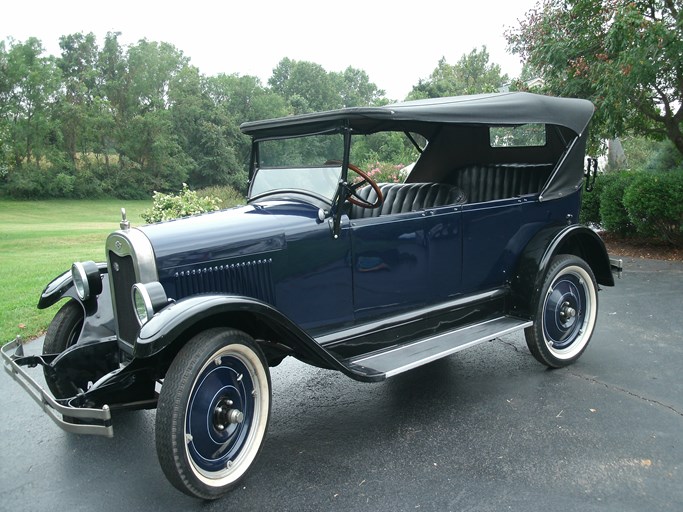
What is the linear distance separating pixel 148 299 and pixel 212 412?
643 mm

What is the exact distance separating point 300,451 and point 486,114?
2.51 metres

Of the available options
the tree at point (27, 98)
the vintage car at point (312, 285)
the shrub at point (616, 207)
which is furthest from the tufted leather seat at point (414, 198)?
the tree at point (27, 98)

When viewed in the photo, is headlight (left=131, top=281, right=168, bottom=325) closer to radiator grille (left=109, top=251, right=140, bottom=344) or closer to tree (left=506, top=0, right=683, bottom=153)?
radiator grille (left=109, top=251, right=140, bottom=344)

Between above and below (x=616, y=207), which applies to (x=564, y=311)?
below

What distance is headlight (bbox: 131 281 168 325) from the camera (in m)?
2.62

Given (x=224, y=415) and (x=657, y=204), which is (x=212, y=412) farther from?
(x=657, y=204)

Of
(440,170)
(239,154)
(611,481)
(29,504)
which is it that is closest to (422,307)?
(611,481)

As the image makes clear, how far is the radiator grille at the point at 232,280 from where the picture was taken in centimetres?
293

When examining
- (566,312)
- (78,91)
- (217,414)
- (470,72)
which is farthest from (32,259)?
(470,72)

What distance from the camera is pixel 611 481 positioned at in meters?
2.71

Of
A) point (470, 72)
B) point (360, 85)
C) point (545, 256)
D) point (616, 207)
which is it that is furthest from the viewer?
point (360, 85)

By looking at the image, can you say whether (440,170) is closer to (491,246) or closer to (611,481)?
Result: (491,246)

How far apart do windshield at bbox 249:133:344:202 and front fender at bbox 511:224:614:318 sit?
69.1 inches

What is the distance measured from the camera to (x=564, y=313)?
14.0ft
